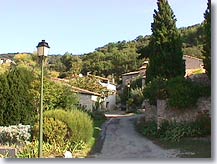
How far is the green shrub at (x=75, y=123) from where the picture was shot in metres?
8.09

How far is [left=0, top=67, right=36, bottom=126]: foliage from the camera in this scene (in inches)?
318

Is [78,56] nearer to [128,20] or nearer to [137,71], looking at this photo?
[128,20]

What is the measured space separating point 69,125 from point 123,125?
273cm

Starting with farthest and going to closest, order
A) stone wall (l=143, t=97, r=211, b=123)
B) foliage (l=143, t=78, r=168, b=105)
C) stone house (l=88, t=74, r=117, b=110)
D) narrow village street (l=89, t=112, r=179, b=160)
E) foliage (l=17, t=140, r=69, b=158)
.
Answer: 1. foliage (l=143, t=78, r=168, b=105)
2. stone wall (l=143, t=97, r=211, b=123)
3. narrow village street (l=89, t=112, r=179, b=160)
4. stone house (l=88, t=74, r=117, b=110)
5. foliage (l=17, t=140, r=69, b=158)

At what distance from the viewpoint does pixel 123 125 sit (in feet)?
34.6

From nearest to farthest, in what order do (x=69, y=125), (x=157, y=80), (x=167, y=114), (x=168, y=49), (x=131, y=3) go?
(x=131, y=3) → (x=69, y=125) → (x=167, y=114) → (x=157, y=80) → (x=168, y=49)

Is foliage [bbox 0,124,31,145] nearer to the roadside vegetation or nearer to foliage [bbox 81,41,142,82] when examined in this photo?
the roadside vegetation

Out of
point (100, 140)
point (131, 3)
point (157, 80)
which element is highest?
point (131, 3)

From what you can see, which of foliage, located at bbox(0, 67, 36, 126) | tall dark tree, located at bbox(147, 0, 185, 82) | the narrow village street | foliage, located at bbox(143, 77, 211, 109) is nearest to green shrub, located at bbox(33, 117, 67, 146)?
foliage, located at bbox(0, 67, 36, 126)

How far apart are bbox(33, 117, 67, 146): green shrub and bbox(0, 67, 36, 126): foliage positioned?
532 millimetres

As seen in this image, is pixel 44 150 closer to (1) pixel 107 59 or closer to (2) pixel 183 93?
(1) pixel 107 59

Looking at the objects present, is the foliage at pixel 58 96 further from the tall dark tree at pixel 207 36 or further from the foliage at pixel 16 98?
the tall dark tree at pixel 207 36

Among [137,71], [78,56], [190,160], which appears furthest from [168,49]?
[190,160]

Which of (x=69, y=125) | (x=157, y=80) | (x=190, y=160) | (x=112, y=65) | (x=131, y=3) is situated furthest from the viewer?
(x=157, y=80)
